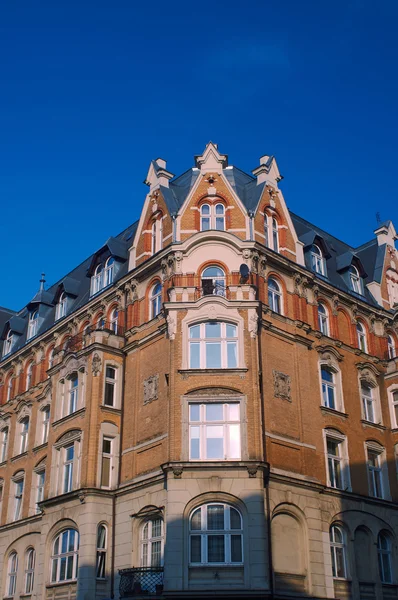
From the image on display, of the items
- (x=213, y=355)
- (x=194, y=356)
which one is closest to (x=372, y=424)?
(x=213, y=355)

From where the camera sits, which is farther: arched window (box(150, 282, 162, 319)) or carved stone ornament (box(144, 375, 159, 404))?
arched window (box(150, 282, 162, 319))

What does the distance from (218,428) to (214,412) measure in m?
0.72

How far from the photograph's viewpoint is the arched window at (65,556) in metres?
33.2

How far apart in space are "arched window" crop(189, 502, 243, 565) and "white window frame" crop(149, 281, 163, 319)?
1068 centimetres

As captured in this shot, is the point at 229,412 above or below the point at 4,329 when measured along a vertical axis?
below

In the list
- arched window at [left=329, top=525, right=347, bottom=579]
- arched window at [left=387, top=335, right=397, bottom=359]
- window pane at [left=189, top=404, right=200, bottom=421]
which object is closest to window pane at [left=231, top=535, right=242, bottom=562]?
window pane at [left=189, top=404, right=200, bottom=421]

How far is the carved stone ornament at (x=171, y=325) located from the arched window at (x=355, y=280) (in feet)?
44.6

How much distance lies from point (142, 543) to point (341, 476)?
9.96m

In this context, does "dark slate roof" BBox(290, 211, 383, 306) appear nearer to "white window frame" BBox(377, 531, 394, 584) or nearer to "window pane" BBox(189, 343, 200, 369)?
"window pane" BBox(189, 343, 200, 369)

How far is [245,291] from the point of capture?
34125 millimetres

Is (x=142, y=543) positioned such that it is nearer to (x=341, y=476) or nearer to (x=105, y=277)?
(x=341, y=476)

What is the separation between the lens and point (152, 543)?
103ft

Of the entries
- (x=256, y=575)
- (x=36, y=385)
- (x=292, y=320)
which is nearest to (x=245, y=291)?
(x=292, y=320)

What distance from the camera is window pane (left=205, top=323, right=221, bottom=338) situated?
33275 mm
